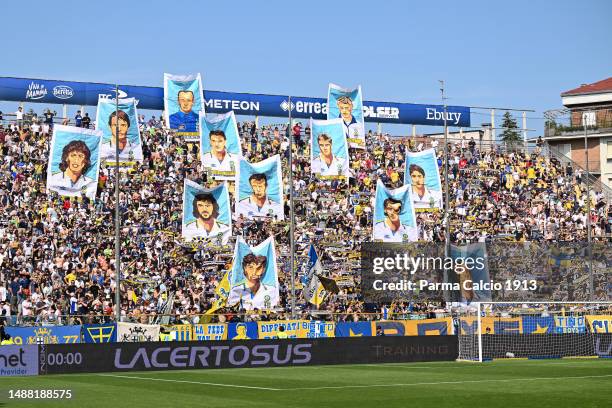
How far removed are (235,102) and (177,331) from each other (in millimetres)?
26800

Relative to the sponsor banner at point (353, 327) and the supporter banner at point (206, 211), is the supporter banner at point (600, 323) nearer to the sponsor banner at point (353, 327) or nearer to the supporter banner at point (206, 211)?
the sponsor banner at point (353, 327)

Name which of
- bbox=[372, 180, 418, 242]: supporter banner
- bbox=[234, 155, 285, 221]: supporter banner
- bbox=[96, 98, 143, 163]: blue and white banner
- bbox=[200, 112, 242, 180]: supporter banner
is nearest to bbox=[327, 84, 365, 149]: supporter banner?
bbox=[372, 180, 418, 242]: supporter banner

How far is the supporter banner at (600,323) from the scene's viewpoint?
146 ft

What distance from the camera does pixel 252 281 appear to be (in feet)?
150

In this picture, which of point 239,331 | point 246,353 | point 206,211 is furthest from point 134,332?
point 206,211

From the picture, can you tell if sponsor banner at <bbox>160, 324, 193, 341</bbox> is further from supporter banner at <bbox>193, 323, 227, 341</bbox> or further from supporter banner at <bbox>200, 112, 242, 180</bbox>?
supporter banner at <bbox>200, 112, 242, 180</bbox>

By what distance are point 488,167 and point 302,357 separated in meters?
33.1

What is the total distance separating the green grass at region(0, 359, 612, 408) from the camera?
21672 mm

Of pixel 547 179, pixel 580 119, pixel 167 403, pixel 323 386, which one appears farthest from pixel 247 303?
pixel 580 119

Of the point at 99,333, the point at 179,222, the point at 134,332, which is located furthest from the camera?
the point at 179,222

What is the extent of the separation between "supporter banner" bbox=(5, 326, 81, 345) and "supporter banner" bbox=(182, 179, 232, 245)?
9.49 metres

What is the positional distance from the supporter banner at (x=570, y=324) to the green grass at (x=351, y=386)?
30.1 ft

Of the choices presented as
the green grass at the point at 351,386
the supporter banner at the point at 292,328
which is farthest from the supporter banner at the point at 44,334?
the supporter banner at the point at 292,328

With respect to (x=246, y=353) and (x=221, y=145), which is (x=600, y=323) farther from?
(x=221, y=145)
